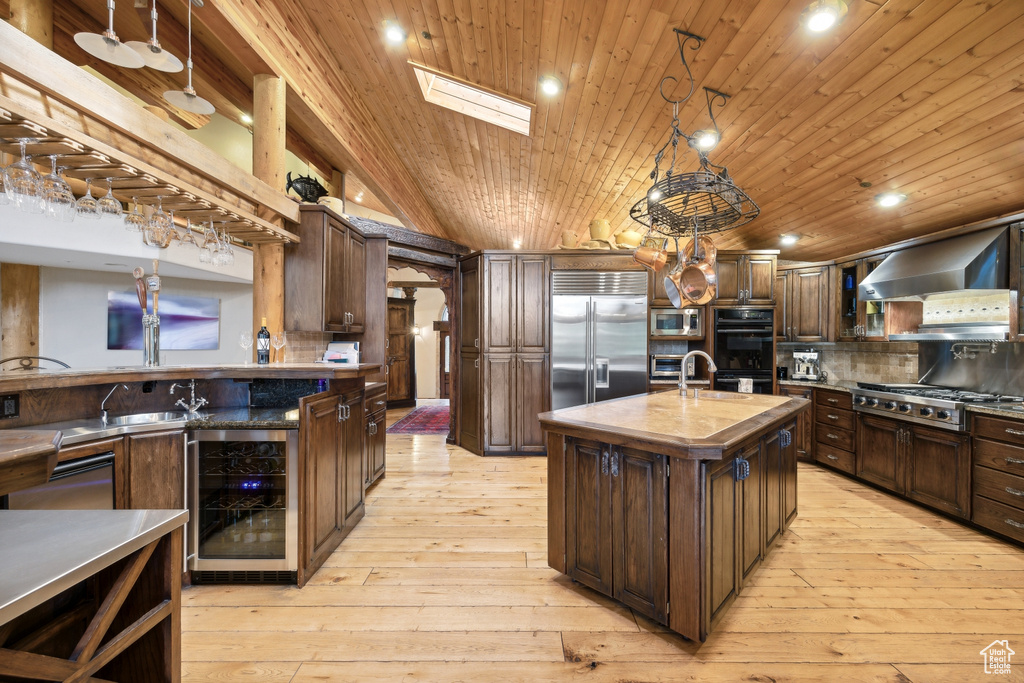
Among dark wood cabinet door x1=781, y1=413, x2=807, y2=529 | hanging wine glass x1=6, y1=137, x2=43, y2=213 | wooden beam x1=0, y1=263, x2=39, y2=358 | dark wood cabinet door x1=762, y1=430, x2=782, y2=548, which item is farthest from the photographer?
wooden beam x1=0, y1=263, x2=39, y2=358

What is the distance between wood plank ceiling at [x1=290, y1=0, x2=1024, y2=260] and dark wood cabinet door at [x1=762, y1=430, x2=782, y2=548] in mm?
2022

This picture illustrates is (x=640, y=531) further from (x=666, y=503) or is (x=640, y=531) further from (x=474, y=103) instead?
(x=474, y=103)

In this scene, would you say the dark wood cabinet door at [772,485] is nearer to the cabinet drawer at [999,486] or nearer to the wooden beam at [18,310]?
the cabinet drawer at [999,486]

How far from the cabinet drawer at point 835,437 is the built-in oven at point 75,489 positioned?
564 centimetres

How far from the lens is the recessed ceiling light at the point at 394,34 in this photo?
2775 mm

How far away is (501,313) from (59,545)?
417 centimetres

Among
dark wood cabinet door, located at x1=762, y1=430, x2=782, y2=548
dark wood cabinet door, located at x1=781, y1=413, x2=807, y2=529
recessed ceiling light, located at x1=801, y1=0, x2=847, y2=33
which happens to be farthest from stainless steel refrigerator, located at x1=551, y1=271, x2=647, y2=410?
recessed ceiling light, located at x1=801, y1=0, x2=847, y2=33

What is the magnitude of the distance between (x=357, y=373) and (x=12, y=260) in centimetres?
470

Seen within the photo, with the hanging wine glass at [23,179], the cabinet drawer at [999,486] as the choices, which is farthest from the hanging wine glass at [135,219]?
the cabinet drawer at [999,486]

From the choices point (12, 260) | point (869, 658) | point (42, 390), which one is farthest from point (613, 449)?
point (12, 260)

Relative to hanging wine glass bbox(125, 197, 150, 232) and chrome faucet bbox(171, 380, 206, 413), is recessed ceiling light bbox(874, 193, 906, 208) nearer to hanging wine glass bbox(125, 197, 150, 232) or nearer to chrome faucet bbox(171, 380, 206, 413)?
hanging wine glass bbox(125, 197, 150, 232)

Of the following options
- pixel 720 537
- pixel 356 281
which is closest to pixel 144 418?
pixel 356 281

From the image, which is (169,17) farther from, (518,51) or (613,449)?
(613,449)

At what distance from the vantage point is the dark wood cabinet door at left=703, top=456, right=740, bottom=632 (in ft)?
5.61
